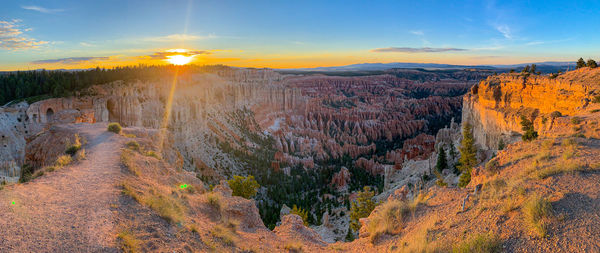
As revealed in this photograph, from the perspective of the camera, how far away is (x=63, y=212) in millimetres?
5684

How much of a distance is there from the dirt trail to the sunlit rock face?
1453 centimetres

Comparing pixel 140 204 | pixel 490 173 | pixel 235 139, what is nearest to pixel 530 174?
pixel 490 173

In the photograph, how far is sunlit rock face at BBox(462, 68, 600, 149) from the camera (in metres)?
15.5

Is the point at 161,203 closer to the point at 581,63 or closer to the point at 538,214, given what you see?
the point at 538,214

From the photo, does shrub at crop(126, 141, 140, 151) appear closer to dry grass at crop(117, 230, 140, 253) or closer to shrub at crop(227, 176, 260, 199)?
shrub at crop(227, 176, 260, 199)

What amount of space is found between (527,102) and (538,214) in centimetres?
2081

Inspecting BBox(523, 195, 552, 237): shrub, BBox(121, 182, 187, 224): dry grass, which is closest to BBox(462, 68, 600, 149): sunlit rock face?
BBox(523, 195, 552, 237): shrub

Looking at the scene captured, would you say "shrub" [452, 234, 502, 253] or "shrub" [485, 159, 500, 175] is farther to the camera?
"shrub" [485, 159, 500, 175]

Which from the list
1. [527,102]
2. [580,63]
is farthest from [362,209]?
[580,63]

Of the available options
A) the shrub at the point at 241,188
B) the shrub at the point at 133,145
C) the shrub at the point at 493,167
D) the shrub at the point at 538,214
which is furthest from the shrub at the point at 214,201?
the shrub at the point at 241,188

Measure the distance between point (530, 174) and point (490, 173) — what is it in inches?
61.8

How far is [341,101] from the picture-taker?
3620 inches

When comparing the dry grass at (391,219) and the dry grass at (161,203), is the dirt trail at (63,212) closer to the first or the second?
the dry grass at (161,203)

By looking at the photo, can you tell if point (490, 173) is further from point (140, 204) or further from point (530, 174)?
point (140, 204)
